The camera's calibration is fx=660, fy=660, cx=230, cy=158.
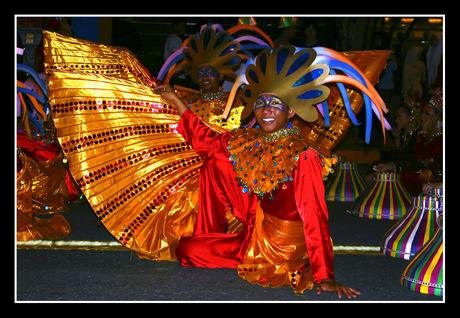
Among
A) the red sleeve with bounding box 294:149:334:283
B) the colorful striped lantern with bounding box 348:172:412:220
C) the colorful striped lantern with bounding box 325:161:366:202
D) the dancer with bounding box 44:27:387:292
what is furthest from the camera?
the colorful striped lantern with bounding box 325:161:366:202

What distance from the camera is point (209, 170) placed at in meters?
4.19

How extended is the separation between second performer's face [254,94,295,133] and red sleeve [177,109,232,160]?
419 millimetres

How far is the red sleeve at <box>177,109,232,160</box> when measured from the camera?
4043mm

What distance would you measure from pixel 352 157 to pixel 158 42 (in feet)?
14.1

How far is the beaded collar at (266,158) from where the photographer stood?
363 cm

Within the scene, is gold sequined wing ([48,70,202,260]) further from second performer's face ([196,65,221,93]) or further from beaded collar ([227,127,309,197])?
second performer's face ([196,65,221,93])

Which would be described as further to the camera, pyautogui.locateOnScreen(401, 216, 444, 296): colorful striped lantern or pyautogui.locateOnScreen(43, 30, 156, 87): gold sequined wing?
pyautogui.locateOnScreen(43, 30, 156, 87): gold sequined wing

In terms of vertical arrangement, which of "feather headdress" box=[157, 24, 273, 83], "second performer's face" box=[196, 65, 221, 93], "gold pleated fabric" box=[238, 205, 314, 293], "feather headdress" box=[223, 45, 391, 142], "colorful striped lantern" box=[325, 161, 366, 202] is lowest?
"gold pleated fabric" box=[238, 205, 314, 293]

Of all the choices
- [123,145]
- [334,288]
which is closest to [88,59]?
[123,145]

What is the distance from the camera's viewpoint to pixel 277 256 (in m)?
3.71

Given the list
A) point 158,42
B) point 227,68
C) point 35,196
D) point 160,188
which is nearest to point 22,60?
point 158,42

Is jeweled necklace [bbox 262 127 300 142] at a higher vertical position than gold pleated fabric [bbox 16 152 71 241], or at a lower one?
higher

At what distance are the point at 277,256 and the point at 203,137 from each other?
0.87 meters

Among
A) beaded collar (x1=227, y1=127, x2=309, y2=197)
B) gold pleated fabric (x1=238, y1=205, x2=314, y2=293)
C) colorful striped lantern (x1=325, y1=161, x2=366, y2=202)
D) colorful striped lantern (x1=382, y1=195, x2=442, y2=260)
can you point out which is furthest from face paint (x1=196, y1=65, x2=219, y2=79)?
colorful striped lantern (x1=325, y1=161, x2=366, y2=202)
